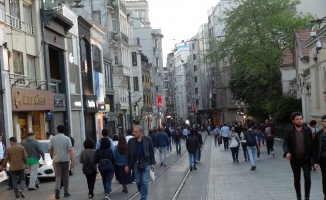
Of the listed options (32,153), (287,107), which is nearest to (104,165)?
(32,153)

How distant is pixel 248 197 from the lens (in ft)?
44.5

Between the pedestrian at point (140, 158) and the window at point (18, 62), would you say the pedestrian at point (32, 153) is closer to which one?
the pedestrian at point (140, 158)

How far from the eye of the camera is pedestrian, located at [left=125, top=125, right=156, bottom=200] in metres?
12.2

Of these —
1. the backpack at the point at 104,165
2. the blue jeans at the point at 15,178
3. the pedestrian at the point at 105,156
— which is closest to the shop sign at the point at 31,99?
the blue jeans at the point at 15,178

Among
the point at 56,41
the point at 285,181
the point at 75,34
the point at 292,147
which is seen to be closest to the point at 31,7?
the point at 56,41

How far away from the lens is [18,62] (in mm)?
27734

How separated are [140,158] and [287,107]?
3385 cm

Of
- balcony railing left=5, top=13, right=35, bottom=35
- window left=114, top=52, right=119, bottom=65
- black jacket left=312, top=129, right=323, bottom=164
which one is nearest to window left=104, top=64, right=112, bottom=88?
window left=114, top=52, right=119, bottom=65

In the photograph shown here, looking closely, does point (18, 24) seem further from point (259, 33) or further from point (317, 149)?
point (259, 33)

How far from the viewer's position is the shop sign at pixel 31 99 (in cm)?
2552

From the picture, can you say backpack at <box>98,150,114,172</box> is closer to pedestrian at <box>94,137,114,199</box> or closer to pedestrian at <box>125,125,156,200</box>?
pedestrian at <box>94,137,114,199</box>

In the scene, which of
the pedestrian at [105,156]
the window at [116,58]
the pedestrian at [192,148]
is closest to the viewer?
the pedestrian at [105,156]

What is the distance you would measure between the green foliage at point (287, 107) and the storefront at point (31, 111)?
1990 centimetres

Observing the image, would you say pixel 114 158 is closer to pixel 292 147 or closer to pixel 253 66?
pixel 292 147
